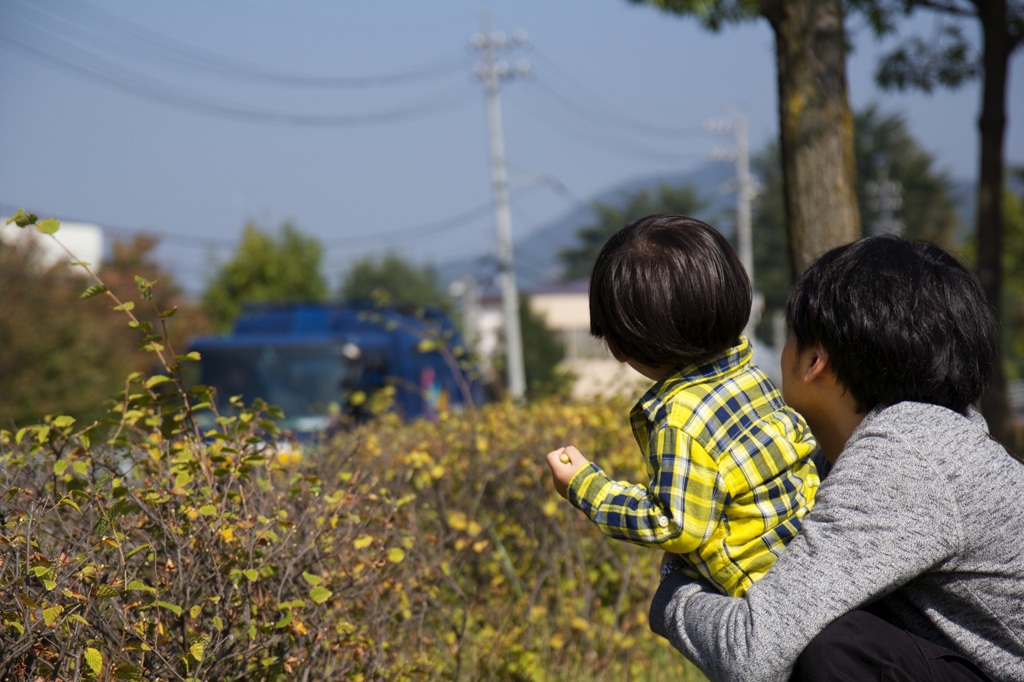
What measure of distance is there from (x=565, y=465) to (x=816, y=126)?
8.43 ft

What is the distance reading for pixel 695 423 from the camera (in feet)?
6.39

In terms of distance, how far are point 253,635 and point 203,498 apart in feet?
1.08

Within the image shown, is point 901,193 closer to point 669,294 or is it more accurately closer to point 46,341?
point 46,341

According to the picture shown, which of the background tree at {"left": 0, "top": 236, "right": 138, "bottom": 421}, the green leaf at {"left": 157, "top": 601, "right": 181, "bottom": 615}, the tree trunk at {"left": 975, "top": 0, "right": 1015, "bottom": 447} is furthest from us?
the background tree at {"left": 0, "top": 236, "right": 138, "bottom": 421}

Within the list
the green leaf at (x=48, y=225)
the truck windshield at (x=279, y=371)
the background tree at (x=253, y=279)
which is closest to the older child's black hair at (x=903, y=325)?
the green leaf at (x=48, y=225)

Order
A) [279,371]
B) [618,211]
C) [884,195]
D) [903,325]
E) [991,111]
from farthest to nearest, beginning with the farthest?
1. [618,211]
2. [884,195]
3. [279,371]
4. [991,111]
5. [903,325]

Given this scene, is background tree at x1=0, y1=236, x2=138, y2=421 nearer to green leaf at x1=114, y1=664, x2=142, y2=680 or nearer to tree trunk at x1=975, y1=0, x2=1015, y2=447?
tree trunk at x1=975, y1=0, x2=1015, y2=447

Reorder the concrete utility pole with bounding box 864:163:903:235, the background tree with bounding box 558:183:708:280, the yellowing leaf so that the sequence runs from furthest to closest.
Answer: the background tree with bounding box 558:183:708:280 < the concrete utility pole with bounding box 864:163:903:235 < the yellowing leaf

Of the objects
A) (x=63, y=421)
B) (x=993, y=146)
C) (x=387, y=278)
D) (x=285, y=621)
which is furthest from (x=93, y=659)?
(x=387, y=278)

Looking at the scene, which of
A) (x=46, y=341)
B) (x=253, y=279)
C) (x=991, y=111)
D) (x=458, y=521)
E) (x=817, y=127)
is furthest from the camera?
(x=253, y=279)

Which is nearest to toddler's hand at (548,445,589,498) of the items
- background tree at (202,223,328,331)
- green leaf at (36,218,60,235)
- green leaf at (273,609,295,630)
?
green leaf at (273,609,295,630)

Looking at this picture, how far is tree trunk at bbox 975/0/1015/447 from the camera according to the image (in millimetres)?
7590

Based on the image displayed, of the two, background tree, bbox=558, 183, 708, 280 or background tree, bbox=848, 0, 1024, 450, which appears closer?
background tree, bbox=848, 0, 1024, 450

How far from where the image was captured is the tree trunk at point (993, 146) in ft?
24.9
